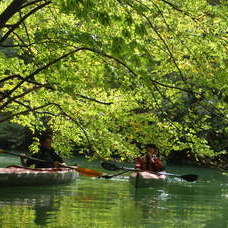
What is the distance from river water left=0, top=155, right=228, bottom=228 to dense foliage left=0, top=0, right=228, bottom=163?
3.98 ft

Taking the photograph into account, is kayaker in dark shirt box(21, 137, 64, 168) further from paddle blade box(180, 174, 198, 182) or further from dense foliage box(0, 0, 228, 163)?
paddle blade box(180, 174, 198, 182)

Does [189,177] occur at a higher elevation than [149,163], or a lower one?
lower

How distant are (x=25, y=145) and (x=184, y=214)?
22897mm

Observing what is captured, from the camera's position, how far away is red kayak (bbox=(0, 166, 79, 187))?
1273 cm

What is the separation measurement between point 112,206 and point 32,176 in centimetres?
345

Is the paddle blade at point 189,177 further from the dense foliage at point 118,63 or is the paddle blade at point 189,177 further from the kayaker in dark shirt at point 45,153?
the kayaker in dark shirt at point 45,153

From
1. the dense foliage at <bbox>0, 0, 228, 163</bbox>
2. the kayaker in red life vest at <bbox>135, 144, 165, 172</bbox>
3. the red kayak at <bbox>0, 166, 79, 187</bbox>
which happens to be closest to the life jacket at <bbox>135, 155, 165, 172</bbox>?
the kayaker in red life vest at <bbox>135, 144, 165, 172</bbox>

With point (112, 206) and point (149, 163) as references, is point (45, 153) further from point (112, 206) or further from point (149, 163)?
point (112, 206)

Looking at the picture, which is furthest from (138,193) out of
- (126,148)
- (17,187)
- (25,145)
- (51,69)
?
(25,145)

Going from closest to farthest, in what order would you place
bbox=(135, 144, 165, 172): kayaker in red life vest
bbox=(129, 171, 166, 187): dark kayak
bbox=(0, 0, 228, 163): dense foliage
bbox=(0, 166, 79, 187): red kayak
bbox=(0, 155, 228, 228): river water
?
bbox=(0, 0, 228, 163): dense foliage
bbox=(0, 155, 228, 228): river water
bbox=(0, 166, 79, 187): red kayak
bbox=(129, 171, 166, 187): dark kayak
bbox=(135, 144, 165, 172): kayaker in red life vest

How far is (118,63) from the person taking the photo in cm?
721

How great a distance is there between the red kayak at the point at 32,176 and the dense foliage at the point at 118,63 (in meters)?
0.76

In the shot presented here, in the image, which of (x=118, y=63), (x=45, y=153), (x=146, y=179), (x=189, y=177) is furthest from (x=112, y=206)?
(x=118, y=63)

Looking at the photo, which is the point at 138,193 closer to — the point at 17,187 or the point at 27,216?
the point at 17,187
